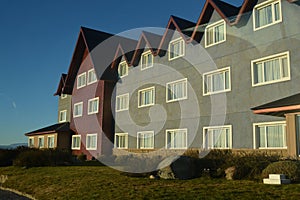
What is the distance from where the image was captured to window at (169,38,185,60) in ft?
84.2

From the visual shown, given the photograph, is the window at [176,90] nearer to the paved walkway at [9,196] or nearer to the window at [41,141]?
the paved walkway at [9,196]

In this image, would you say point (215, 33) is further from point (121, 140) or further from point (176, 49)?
point (121, 140)

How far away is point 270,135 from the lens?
18266 millimetres

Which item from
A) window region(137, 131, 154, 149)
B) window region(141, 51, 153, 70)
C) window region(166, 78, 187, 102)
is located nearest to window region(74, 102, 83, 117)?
window region(137, 131, 154, 149)

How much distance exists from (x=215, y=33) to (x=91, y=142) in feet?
62.8

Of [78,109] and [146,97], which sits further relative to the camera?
[78,109]

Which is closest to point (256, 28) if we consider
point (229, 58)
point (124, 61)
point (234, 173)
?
point (229, 58)

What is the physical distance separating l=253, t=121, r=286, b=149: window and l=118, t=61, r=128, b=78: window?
16539 mm

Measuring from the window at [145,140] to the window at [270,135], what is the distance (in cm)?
1073

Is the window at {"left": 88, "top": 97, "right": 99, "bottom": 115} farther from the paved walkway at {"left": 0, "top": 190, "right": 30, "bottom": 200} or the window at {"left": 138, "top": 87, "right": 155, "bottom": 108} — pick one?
the paved walkway at {"left": 0, "top": 190, "right": 30, "bottom": 200}

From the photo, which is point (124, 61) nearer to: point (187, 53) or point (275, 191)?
point (187, 53)

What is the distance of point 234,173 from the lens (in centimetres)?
1391

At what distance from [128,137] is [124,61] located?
755 cm

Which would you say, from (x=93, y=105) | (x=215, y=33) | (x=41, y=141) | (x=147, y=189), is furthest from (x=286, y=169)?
(x=41, y=141)
